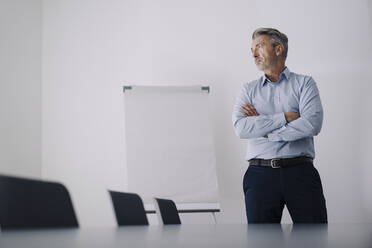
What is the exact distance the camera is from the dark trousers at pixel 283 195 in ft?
9.05

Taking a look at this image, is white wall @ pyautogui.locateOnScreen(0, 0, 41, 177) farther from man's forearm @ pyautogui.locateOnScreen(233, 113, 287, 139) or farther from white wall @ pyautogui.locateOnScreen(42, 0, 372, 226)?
man's forearm @ pyautogui.locateOnScreen(233, 113, 287, 139)

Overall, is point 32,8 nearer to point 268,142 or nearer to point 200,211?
point 200,211

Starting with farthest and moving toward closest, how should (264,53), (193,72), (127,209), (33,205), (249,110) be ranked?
1. (193,72)
2. (264,53)
3. (249,110)
4. (127,209)
5. (33,205)

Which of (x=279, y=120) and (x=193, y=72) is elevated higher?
(x=193, y=72)

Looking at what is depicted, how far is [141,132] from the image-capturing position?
437 cm

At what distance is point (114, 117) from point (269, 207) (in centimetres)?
253

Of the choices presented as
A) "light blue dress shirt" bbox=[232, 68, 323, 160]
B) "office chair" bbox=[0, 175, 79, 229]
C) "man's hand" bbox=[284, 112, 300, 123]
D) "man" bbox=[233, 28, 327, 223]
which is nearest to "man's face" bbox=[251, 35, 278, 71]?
"man" bbox=[233, 28, 327, 223]

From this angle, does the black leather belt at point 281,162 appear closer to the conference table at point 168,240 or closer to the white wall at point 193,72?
the white wall at point 193,72

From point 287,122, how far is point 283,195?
1.61 feet

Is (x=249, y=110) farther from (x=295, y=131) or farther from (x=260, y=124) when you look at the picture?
(x=295, y=131)

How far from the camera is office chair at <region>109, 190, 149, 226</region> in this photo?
1696 millimetres

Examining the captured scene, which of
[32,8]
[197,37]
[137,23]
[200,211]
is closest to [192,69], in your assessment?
[197,37]

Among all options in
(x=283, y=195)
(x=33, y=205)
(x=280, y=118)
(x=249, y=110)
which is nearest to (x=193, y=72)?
(x=249, y=110)

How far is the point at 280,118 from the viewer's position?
2.97 meters
